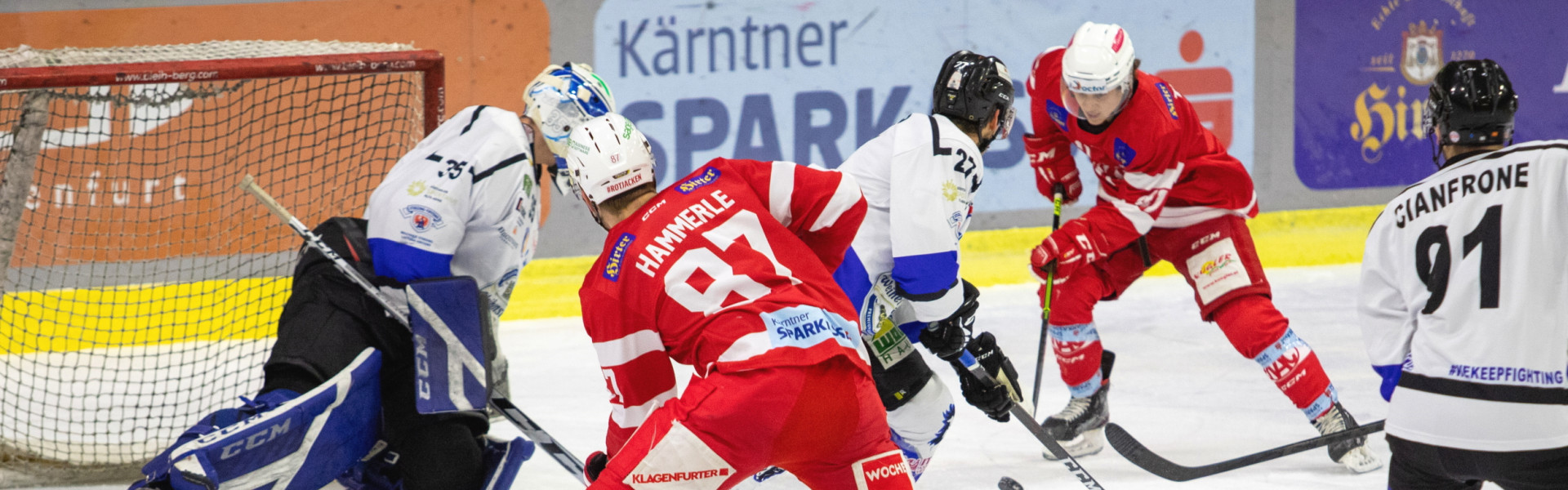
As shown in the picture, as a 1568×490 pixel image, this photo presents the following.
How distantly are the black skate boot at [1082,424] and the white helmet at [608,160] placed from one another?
1.82 metres

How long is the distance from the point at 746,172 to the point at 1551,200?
1192 millimetres

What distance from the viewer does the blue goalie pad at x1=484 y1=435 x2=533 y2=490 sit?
112 inches

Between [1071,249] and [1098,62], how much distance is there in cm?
50

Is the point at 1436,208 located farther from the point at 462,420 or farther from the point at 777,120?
the point at 777,120

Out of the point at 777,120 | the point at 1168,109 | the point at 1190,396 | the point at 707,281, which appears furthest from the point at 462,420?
the point at 777,120

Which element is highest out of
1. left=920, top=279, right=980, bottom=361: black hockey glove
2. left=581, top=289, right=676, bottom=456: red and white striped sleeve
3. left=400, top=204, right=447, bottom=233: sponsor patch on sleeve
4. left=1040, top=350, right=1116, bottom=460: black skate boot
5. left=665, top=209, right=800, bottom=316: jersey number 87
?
left=665, top=209, right=800, bottom=316: jersey number 87

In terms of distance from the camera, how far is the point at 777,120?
564 cm

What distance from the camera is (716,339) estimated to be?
1.96m

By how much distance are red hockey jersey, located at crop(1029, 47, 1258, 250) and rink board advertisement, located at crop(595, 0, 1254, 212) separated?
211cm

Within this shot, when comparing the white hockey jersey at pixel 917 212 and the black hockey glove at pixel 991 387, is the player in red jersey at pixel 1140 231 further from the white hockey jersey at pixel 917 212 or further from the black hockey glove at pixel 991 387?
the white hockey jersey at pixel 917 212

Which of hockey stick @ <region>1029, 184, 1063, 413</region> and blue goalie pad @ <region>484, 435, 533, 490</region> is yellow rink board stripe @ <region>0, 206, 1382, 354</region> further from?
hockey stick @ <region>1029, 184, 1063, 413</region>

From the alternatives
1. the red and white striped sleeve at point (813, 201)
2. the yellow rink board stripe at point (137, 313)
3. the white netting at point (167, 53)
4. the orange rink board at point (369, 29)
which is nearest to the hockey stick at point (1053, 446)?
the red and white striped sleeve at point (813, 201)

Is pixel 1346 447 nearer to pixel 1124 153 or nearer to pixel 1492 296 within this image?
pixel 1124 153

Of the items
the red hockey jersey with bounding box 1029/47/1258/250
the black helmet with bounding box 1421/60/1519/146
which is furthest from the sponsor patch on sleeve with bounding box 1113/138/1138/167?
the black helmet with bounding box 1421/60/1519/146
